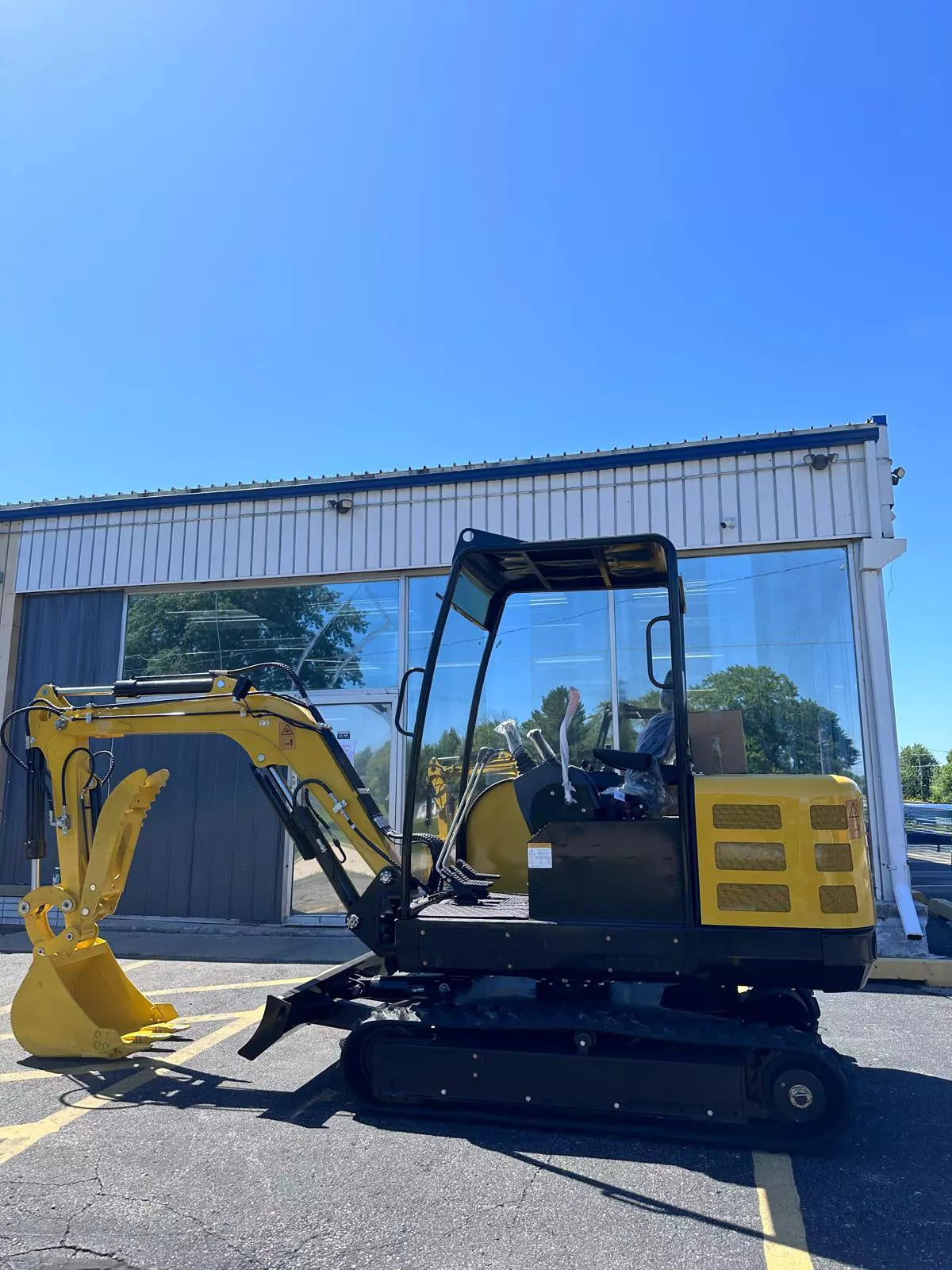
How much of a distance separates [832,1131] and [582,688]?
6.30m

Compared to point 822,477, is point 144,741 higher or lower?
lower

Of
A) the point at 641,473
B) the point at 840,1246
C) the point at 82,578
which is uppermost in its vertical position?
the point at 641,473

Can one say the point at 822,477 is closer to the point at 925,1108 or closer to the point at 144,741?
the point at 925,1108

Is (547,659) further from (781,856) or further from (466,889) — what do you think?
(781,856)

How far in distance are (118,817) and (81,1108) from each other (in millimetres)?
1694

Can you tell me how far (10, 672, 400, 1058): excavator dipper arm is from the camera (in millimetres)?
5391

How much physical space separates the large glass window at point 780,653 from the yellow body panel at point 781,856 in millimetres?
5358

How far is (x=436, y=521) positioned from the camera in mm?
10742

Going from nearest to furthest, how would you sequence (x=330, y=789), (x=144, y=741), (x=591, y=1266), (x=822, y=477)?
(x=591, y=1266), (x=330, y=789), (x=822, y=477), (x=144, y=741)

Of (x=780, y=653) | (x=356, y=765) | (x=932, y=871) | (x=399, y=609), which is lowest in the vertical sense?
(x=932, y=871)

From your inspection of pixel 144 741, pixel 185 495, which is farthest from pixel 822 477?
pixel 144 741

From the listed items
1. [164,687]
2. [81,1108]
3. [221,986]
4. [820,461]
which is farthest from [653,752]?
[820,461]

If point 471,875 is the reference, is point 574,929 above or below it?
below

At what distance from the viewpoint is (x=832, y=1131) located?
4051 millimetres
